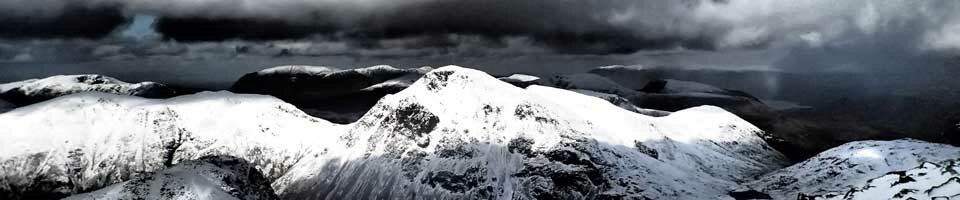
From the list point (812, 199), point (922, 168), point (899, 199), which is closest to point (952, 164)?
point (922, 168)

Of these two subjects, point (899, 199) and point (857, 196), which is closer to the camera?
point (899, 199)

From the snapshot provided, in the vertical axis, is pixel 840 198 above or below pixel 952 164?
below

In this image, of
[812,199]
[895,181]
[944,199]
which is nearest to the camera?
[944,199]

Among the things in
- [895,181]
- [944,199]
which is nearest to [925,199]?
[944,199]

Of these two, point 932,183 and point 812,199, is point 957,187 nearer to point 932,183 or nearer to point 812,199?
point 932,183

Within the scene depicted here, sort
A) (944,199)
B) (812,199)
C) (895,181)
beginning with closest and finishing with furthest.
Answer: (944,199) < (812,199) < (895,181)

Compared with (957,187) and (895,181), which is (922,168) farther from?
(957,187)
